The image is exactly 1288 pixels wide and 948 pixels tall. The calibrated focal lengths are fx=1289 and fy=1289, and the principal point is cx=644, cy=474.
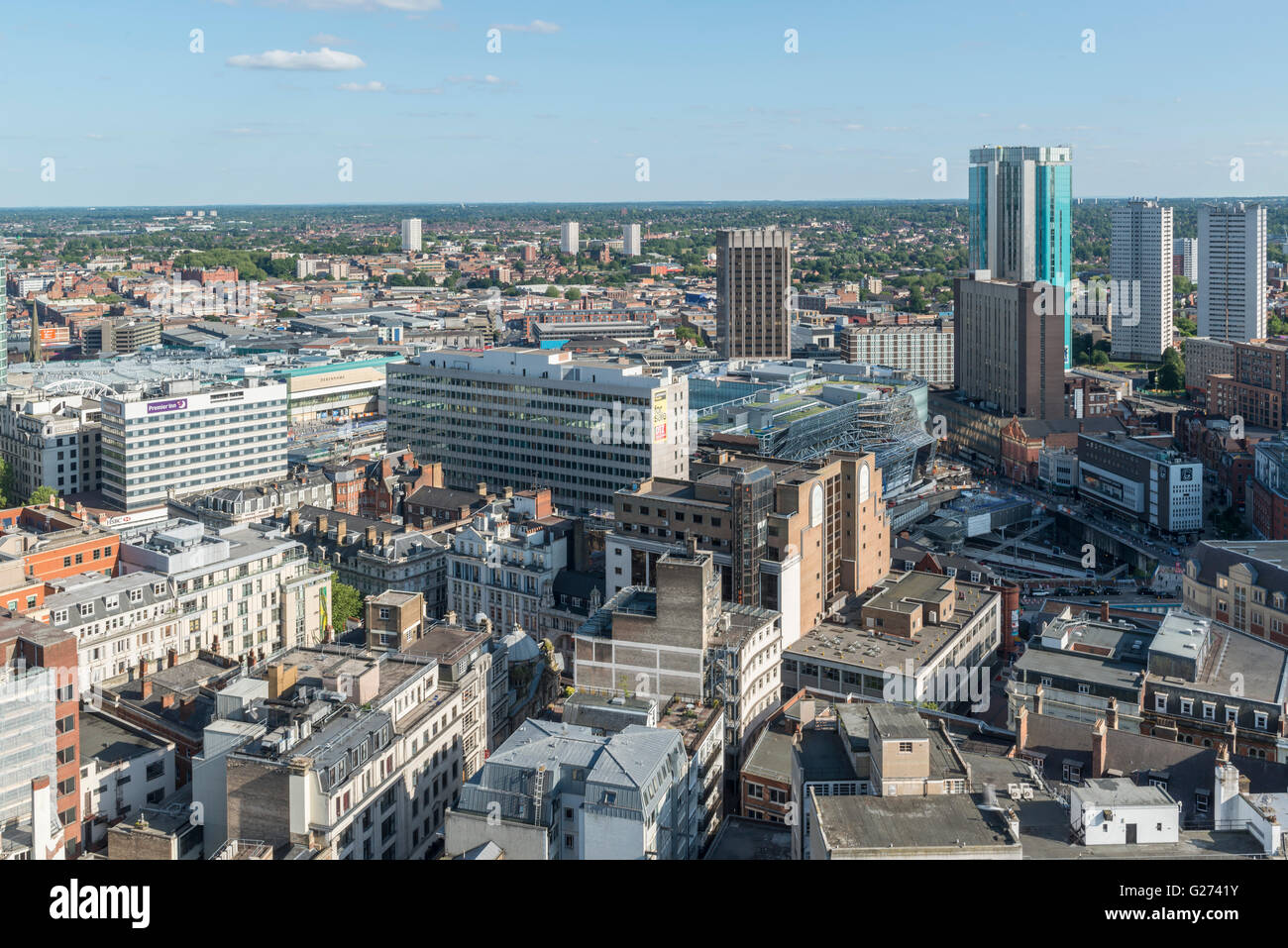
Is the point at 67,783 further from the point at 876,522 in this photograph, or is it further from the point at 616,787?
the point at 876,522

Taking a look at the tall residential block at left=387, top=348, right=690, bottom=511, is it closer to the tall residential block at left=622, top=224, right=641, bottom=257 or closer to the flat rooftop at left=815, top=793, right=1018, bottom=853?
the flat rooftop at left=815, top=793, right=1018, bottom=853

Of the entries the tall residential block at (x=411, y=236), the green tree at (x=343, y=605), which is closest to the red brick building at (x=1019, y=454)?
the green tree at (x=343, y=605)

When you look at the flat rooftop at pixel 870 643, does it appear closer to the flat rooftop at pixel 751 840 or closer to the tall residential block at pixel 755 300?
the flat rooftop at pixel 751 840

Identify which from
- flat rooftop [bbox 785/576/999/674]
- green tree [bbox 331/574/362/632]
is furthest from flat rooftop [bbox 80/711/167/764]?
flat rooftop [bbox 785/576/999/674]

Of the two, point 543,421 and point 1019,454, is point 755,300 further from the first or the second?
point 543,421

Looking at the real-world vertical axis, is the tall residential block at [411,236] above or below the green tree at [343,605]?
above
